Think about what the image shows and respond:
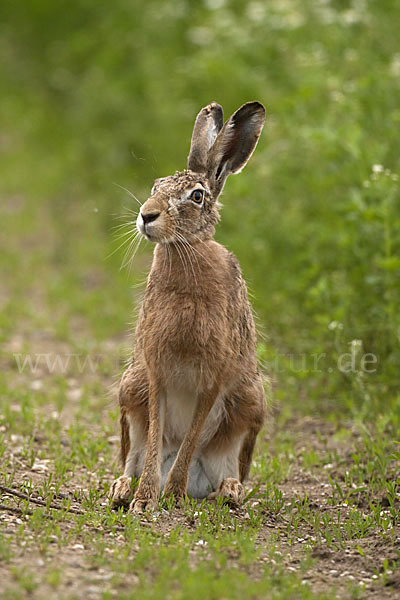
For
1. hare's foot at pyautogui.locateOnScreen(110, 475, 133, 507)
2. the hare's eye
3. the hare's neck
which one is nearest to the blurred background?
the hare's eye

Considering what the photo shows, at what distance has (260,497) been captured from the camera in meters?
5.72

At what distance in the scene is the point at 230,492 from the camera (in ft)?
17.7

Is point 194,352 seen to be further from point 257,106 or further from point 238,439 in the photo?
point 257,106

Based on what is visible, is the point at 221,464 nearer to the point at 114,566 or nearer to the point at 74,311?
the point at 114,566

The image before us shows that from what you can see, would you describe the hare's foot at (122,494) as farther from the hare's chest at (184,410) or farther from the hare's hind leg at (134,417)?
the hare's chest at (184,410)

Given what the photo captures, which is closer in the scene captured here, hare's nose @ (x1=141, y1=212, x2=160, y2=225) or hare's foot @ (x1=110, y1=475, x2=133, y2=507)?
hare's nose @ (x1=141, y1=212, x2=160, y2=225)

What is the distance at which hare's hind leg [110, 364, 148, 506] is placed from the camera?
550 centimetres

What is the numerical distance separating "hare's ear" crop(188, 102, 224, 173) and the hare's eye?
0.25m

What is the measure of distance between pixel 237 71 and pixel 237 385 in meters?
6.64

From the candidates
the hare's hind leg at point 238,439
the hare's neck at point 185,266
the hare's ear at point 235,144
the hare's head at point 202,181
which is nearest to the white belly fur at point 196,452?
the hare's hind leg at point 238,439

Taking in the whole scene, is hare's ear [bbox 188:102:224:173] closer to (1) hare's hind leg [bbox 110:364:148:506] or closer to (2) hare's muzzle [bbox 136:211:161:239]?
(2) hare's muzzle [bbox 136:211:161:239]

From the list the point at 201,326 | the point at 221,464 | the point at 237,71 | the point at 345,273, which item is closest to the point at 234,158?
the point at 201,326

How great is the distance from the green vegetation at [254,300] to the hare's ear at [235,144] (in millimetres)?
466

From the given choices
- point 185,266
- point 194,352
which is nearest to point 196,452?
point 194,352
